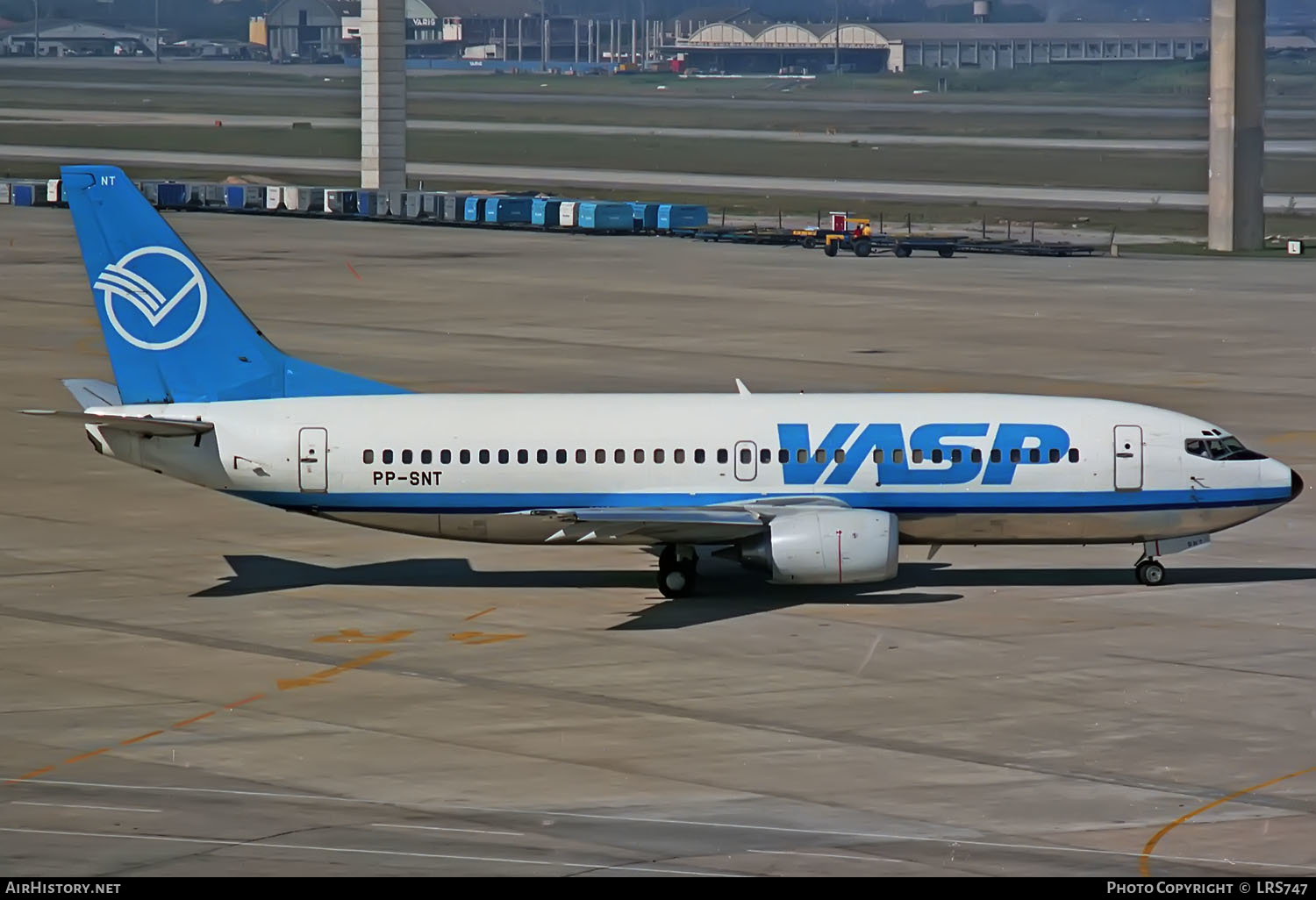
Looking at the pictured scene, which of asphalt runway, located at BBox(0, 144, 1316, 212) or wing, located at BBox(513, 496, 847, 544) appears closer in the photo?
wing, located at BBox(513, 496, 847, 544)

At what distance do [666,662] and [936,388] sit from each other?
118 feet

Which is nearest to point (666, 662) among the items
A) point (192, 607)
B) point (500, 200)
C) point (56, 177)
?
point (192, 607)

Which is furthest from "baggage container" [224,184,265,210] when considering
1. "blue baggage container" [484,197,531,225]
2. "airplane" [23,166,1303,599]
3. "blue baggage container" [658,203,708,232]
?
"airplane" [23,166,1303,599]

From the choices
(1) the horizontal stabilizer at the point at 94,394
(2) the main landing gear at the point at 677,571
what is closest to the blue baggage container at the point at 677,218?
(1) the horizontal stabilizer at the point at 94,394

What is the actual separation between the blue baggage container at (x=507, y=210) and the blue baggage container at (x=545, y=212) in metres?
0.55

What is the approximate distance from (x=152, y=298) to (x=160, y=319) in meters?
0.47

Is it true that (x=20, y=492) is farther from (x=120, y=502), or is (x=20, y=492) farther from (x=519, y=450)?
(x=519, y=450)

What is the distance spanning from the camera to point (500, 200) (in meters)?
143

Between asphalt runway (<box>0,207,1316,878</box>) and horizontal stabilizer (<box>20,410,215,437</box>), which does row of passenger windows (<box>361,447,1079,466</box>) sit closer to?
asphalt runway (<box>0,207,1316,878</box>)

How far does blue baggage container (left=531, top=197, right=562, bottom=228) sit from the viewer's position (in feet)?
463

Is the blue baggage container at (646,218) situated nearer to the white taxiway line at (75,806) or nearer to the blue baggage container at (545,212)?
the blue baggage container at (545,212)

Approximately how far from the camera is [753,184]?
172 metres

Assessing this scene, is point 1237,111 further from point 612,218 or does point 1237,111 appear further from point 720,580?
point 720,580

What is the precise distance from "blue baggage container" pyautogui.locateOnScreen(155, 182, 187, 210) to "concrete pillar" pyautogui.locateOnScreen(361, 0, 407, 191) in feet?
42.3
